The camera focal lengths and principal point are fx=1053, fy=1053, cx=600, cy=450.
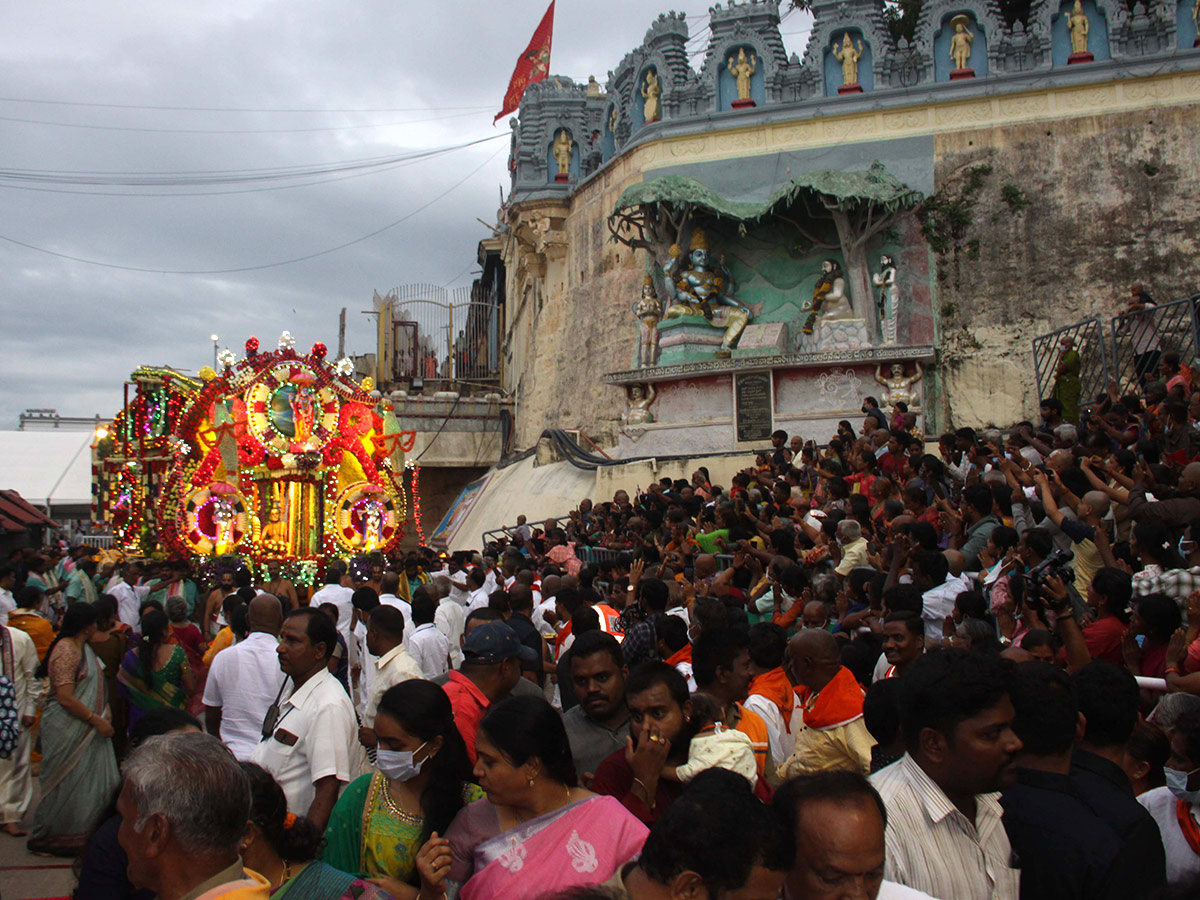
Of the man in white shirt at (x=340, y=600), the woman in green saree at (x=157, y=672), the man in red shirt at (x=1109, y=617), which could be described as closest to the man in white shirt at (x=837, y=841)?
the man in red shirt at (x=1109, y=617)

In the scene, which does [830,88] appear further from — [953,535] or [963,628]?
[963,628]

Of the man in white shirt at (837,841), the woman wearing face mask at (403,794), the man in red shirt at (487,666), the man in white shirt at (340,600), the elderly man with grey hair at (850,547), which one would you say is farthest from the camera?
the man in white shirt at (340,600)

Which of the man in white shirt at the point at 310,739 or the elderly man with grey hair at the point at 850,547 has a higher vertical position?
the elderly man with grey hair at the point at 850,547

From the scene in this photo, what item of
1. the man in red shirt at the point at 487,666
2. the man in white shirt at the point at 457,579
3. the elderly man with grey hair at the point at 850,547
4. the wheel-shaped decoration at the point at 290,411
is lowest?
the man in white shirt at the point at 457,579

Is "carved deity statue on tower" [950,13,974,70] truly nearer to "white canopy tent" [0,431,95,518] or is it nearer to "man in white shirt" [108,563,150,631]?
"man in white shirt" [108,563,150,631]

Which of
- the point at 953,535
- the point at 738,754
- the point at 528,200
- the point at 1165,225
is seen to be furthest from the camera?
the point at 528,200

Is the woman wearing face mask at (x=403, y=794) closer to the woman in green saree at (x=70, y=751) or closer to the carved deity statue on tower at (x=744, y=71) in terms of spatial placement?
the woman in green saree at (x=70, y=751)

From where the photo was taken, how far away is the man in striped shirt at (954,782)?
2934 millimetres

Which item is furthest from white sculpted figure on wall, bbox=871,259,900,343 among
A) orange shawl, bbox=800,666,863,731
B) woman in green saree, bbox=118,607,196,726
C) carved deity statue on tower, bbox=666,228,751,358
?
orange shawl, bbox=800,666,863,731

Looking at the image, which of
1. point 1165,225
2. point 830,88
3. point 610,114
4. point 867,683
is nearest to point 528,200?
point 610,114

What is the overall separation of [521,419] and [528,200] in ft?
20.9

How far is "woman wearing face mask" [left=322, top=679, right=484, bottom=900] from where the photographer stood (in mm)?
3529

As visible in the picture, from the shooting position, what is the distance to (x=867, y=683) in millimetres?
5809

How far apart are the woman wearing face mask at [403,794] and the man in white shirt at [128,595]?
8.47 metres
